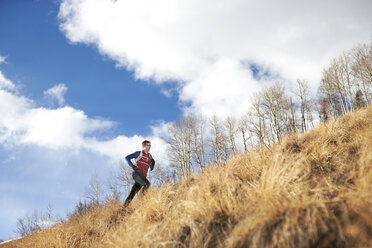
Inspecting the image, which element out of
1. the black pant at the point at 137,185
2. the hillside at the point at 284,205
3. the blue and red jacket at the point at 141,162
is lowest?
the hillside at the point at 284,205

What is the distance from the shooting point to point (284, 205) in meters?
2.26

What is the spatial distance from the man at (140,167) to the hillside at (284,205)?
4.48 ft

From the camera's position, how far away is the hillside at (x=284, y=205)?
196 cm

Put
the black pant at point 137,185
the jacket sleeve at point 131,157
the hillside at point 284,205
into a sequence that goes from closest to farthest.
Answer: the hillside at point 284,205 < the black pant at point 137,185 < the jacket sleeve at point 131,157

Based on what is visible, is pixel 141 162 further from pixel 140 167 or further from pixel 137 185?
pixel 137 185

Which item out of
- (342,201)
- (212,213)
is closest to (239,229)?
(212,213)

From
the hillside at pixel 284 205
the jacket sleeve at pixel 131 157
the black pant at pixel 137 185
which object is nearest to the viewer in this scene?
the hillside at pixel 284 205

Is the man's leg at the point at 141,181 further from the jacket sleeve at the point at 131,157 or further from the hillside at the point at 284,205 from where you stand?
the hillside at the point at 284,205

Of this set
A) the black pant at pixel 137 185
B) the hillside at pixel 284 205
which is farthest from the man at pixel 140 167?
the hillside at pixel 284 205

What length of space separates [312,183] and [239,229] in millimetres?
1303

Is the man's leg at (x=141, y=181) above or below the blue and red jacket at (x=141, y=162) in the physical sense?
below

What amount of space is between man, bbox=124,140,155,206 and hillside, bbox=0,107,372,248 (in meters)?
1.36

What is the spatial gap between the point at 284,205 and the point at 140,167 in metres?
4.55

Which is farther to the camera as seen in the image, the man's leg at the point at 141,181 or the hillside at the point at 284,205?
the man's leg at the point at 141,181
